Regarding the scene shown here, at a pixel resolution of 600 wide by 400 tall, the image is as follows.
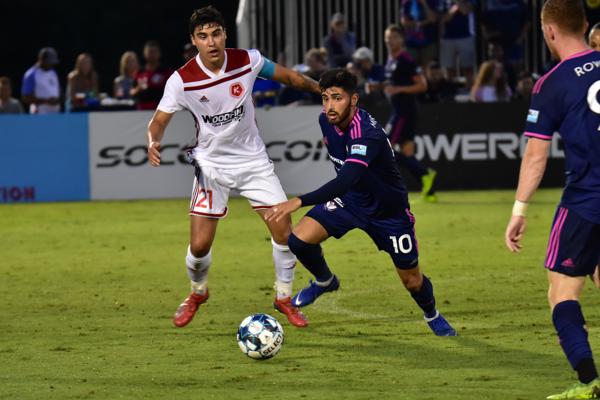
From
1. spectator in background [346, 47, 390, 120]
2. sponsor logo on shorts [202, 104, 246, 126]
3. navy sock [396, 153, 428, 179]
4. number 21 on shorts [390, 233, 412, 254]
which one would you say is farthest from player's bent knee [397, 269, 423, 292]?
spectator in background [346, 47, 390, 120]

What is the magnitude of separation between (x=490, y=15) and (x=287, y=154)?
177 inches

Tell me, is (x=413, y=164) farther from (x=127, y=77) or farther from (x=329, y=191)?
(x=329, y=191)

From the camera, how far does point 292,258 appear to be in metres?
10.0

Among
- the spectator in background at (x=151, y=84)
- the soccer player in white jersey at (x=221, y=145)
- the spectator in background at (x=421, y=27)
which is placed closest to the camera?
the soccer player in white jersey at (x=221, y=145)

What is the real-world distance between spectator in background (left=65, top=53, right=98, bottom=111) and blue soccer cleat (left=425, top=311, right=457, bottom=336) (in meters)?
12.8

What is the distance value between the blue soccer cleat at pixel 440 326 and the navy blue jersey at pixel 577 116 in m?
2.52

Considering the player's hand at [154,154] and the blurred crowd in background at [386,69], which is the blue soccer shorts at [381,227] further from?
the blurred crowd in background at [386,69]

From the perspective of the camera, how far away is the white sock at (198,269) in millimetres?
10109

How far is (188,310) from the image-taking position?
9969 mm

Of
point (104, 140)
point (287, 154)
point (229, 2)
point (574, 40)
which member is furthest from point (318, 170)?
point (574, 40)

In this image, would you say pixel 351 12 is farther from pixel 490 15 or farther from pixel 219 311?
pixel 219 311

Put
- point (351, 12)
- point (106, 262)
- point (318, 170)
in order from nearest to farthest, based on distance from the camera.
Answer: point (106, 262), point (318, 170), point (351, 12)

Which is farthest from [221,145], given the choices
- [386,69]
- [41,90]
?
[41,90]

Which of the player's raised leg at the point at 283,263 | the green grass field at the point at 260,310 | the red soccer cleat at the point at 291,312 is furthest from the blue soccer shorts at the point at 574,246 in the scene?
the player's raised leg at the point at 283,263
